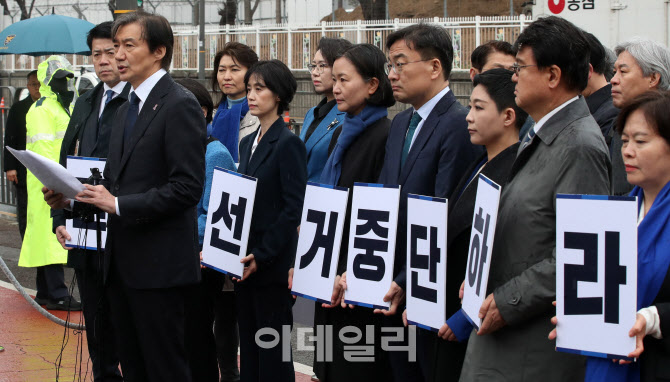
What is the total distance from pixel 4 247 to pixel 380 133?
791 centimetres

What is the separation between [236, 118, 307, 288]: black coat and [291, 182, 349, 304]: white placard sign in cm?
41

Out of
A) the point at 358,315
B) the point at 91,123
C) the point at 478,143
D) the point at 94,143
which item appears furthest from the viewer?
the point at 91,123

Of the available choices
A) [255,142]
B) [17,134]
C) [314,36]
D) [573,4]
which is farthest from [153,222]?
[314,36]

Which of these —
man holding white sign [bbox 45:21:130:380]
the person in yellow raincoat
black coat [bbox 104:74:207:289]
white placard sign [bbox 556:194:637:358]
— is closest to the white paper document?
black coat [bbox 104:74:207:289]

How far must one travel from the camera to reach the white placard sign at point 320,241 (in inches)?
176

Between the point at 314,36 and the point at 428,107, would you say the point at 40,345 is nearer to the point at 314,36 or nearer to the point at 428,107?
the point at 428,107

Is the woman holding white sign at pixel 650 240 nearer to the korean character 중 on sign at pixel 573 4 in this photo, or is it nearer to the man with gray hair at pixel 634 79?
the man with gray hair at pixel 634 79

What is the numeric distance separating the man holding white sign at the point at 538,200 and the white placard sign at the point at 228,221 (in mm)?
1759

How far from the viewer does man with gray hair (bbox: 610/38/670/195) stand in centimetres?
493

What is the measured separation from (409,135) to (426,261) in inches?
31.1

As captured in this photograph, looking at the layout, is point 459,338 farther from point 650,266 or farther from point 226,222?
point 226,222

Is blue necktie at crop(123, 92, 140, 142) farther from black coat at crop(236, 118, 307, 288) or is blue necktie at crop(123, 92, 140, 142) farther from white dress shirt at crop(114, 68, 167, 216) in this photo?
black coat at crop(236, 118, 307, 288)

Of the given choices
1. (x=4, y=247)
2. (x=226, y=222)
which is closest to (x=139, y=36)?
(x=226, y=222)

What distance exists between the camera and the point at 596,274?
297cm
